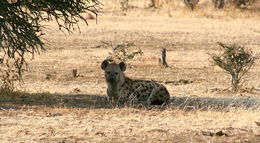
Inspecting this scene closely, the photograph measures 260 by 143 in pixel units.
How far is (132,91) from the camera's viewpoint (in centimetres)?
1209

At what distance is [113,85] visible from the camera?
1209 cm

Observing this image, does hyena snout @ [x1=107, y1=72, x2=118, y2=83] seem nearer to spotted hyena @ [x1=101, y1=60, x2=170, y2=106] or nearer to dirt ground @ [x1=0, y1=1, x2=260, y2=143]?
spotted hyena @ [x1=101, y1=60, x2=170, y2=106]

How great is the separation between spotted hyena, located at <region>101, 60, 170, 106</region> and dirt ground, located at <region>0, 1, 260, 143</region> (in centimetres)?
41

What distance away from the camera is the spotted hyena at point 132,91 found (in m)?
12.0

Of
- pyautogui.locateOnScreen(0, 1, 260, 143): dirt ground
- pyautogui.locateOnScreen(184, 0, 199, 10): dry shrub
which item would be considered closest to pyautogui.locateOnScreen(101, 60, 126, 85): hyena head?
pyautogui.locateOnScreen(0, 1, 260, 143): dirt ground

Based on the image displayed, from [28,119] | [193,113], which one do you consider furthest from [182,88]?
[28,119]

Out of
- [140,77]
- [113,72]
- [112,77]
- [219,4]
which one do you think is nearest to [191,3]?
[219,4]

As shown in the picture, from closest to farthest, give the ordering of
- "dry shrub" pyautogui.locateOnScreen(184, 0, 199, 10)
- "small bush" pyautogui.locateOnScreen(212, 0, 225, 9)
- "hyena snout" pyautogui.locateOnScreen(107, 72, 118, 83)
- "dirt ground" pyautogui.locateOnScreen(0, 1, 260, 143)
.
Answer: "dirt ground" pyautogui.locateOnScreen(0, 1, 260, 143), "hyena snout" pyautogui.locateOnScreen(107, 72, 118, 83), "dry shrub" pyautogui.locateOnScreen(184, 0, 199, 10), "small bush" pyautogui.locateOnScreen(212, 0, 225, 9)

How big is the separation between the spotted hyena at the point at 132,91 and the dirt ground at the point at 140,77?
16.0 inches

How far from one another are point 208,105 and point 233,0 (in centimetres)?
2665

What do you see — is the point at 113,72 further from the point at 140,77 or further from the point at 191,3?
the point at 191,3

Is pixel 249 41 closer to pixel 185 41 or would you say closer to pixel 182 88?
pixel 185 41

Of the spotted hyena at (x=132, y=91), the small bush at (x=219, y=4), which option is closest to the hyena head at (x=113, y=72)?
the spotted hyena at (x=132, y=91)

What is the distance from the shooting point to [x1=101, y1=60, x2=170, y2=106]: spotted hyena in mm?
12031
